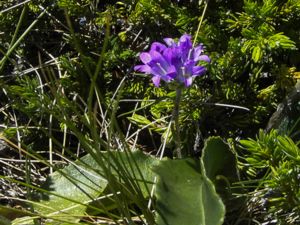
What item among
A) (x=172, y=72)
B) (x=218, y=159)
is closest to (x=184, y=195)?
(x=218, y=159)

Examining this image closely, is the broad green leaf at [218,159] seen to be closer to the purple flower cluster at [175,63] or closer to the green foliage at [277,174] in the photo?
the green foliage at [277,174]

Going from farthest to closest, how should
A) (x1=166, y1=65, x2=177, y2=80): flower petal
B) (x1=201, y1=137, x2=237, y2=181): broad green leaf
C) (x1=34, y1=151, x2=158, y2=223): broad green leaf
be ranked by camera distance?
(x1=34, y1=151, x2=158, y2=223): broad green leaf
(x1=201, y1=137, x2=237, y2=181): broad green leaf
(x1=166, y1=65, x2=177, y2=80): flower petal

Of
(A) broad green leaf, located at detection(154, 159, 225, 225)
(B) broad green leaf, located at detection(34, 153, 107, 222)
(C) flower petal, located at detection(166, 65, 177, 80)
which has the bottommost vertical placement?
(B) broad green leaf, located at detection(34, 153, 107, 222)

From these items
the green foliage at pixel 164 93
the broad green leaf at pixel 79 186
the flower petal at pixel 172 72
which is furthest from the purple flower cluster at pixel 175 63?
the broad green leaf at pixel 79 186

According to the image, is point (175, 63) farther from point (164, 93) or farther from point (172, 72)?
point (164, 93)

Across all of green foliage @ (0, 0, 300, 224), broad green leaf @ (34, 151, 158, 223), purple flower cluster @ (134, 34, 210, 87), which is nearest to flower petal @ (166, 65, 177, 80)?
purple flower cluster @ (134, 34, 210, 87)

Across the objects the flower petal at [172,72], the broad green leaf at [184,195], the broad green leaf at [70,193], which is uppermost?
the flower petal at [172,72]

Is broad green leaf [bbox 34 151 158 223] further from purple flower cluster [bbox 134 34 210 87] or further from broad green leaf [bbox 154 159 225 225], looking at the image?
purple flower cluster [bbox 134 34 210 87]
